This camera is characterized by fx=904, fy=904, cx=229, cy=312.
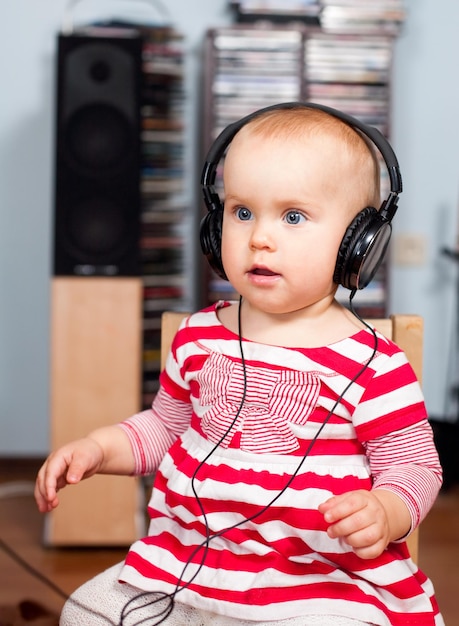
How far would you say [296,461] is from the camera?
2.83 feet

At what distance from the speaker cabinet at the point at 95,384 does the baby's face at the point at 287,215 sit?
1.13 metres

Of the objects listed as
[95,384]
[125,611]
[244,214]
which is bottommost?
[95,384]

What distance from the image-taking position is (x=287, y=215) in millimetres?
855

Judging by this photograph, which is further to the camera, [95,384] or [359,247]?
[95,384]

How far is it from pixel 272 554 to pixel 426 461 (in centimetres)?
17

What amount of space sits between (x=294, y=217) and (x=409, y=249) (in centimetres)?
198

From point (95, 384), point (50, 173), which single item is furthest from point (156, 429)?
point (50, 173)

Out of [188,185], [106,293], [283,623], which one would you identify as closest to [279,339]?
[283,623]

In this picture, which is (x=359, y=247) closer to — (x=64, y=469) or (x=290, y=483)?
(x=290, y=483)

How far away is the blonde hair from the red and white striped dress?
156 millimetres

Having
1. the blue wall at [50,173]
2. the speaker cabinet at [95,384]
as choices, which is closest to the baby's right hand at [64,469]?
the speaker cabinet at [95,384]

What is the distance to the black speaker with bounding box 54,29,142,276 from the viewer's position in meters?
1.95

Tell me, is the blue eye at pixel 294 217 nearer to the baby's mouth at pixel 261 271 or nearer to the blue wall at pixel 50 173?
the baby's mouth at pixel 261 271

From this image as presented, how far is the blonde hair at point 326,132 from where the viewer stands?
0.86m
